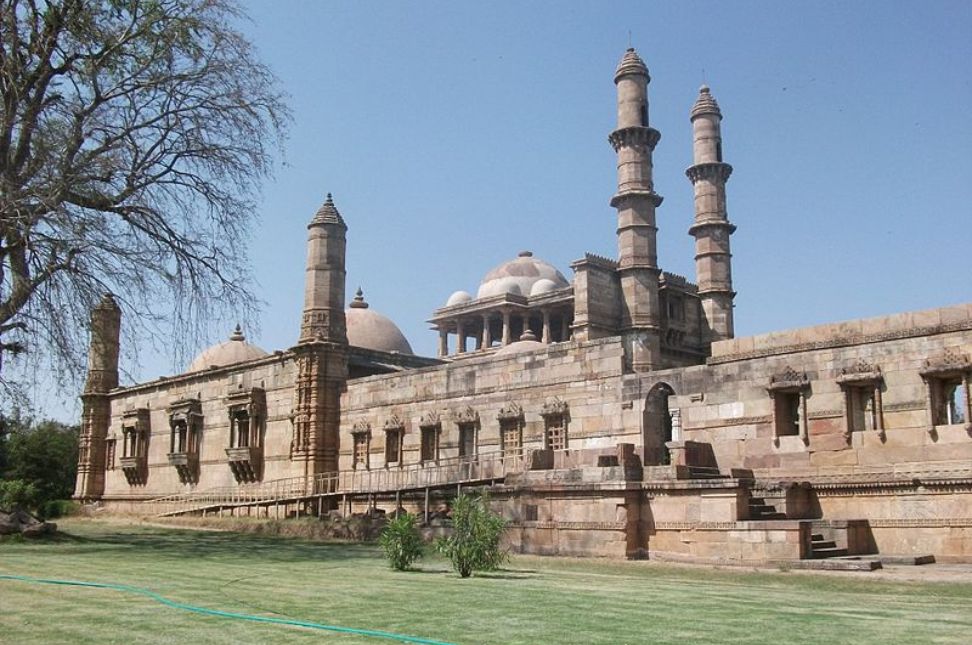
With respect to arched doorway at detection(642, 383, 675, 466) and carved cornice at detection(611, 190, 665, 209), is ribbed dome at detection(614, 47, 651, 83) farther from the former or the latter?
arched doorway at detection(642, 383, 675, 466)

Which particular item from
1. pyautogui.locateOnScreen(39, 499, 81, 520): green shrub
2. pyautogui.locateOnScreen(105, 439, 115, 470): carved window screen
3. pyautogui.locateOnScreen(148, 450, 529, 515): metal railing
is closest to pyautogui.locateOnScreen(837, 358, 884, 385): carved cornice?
pyautogui.locateOnScreen(148, 450, 529, 515): metal railing

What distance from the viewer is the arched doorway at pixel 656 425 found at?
20.0 meters

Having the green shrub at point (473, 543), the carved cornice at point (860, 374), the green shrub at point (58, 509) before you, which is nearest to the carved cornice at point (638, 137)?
the carved cornice at point (860, 374)

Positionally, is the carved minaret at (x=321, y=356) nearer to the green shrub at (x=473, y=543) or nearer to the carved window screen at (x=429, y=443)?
the carved window screen at (x=429, y=443)

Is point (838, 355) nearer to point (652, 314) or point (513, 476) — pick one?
point (513, 476)

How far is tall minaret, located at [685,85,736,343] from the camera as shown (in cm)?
3312

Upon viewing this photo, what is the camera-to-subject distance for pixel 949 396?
1595cm

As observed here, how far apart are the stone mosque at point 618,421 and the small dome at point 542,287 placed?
95 cm

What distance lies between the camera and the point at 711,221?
33.1 meters

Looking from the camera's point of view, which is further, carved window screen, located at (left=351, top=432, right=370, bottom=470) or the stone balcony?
the stone balcony

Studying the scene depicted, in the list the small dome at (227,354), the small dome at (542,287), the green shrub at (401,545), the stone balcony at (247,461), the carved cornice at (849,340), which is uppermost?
the small dome at (542,287)

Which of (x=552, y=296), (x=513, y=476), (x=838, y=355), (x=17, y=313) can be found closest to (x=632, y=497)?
(x=513, y=476)

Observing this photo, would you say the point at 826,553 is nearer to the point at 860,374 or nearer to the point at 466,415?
the point at 860,374

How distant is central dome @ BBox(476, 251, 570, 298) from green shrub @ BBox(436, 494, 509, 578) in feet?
106
